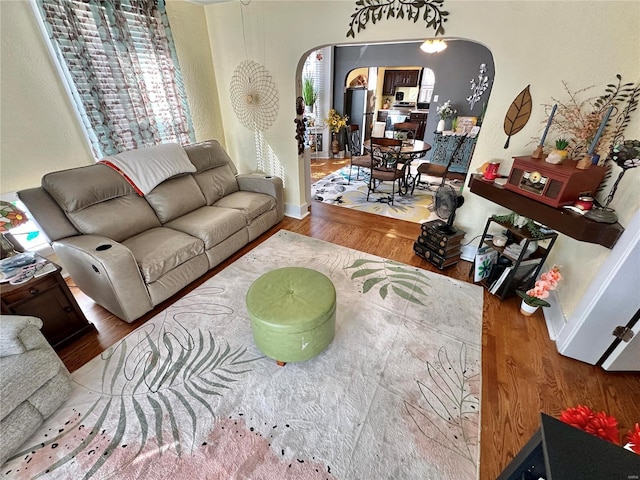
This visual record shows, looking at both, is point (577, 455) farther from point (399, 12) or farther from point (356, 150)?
point (356, 150)

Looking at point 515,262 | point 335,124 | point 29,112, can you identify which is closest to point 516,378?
point 515,262

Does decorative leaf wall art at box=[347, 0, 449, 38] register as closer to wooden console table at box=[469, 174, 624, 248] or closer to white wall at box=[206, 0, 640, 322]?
white wall at box=[206, 0, 640, 322]

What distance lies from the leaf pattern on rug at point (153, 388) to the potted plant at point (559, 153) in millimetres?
2385

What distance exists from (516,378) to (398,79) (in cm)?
839

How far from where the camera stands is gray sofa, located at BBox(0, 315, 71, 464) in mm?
1256

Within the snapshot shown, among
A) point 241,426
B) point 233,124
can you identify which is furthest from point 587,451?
point 233,124

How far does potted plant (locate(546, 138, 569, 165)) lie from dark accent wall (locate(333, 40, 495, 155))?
13.9 feet

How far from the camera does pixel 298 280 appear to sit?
180 centimetres

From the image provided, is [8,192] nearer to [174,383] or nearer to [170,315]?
[170,315]

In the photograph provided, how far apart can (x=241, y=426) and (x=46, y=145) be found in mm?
2724

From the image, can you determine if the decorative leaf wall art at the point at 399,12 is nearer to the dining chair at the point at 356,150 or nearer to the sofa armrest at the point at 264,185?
the sofa armrest at the point at 264,185

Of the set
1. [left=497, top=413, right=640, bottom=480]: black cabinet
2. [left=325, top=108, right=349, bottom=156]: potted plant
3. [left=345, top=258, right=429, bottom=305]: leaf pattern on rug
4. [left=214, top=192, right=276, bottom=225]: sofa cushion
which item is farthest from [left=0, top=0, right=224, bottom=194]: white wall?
[left=325, top=108, right=349, bottom=156]: potted plant

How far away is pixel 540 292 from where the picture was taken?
201 cm

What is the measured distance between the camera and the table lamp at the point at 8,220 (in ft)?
6.12
